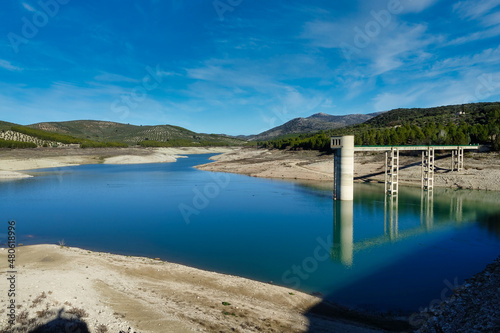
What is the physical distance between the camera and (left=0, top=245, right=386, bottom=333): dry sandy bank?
1081cm

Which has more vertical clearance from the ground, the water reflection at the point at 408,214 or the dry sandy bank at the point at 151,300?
the dry sandy bank at the point at 151,300

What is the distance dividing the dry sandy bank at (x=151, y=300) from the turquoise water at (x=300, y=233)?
252 centimetres

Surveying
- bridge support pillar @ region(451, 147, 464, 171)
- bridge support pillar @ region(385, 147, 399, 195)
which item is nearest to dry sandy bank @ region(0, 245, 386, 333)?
bridge support pillar @ region(385, 147, 399, 195)

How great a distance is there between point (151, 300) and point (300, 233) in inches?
640

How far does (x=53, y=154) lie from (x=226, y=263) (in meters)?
119

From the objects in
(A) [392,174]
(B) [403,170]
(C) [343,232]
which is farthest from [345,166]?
(B) [403,170]

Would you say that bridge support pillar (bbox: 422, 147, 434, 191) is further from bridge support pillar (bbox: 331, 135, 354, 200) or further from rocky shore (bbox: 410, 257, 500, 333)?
rocky shore (bbox: 410, 257, 500, 333)

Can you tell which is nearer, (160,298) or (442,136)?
(160,298)

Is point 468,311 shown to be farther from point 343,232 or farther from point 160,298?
point 343,232

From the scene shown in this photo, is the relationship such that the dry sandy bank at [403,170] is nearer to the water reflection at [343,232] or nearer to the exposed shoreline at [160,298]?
the water reflection at [343,232]

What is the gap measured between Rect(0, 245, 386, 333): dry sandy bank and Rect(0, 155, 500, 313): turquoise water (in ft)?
8.28

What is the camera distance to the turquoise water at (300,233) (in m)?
17.1

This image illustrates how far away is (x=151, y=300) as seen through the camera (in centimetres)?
1284

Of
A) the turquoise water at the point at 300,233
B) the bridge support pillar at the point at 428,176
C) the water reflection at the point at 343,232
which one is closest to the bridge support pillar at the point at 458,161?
the bridge support pillar at the point at 428,176
